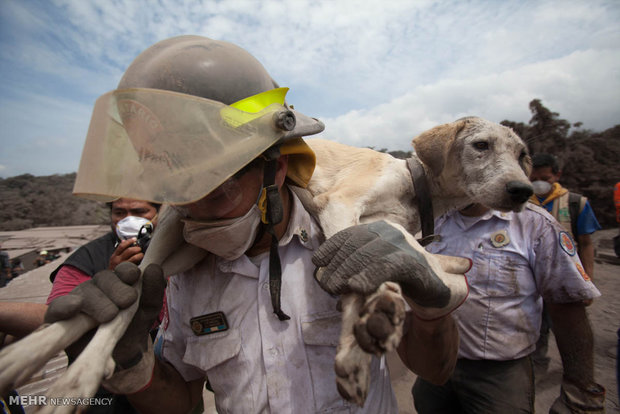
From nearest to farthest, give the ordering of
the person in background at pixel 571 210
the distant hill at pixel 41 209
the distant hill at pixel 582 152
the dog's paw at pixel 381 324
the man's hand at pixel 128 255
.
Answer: the dog's paw at pixel 381 324, the man's hand at pixel 128 255, the person in background at pixel 571 210, the distant hill at pixel 582 152, the distant hill at pixel 41 209

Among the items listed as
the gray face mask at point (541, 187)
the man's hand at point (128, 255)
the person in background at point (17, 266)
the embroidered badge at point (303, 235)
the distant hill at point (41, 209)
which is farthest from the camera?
the distant hill at point (41, 209)

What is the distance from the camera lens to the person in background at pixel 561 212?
3492 millimetres

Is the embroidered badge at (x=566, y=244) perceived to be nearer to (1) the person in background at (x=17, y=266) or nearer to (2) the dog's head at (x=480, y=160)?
(2) the dog's head at (x=480, y=160)

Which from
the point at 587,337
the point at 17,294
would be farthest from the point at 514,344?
the point at 17,294

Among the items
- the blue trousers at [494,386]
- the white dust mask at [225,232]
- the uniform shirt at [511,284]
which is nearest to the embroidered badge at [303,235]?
the white dust mask at [225,232]

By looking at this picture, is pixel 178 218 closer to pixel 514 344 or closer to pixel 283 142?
pixel 283 142

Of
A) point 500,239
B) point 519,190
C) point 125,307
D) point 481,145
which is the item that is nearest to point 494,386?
point 500,239

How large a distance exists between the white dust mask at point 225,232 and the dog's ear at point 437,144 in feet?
4.92

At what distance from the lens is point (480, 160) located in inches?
81.1

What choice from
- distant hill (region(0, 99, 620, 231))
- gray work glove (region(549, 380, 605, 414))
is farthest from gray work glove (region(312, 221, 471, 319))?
distant hill (region(0, 99, 620, 231))

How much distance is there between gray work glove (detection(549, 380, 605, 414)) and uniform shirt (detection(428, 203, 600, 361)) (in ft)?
1.23

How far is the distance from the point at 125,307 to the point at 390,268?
1013 mm

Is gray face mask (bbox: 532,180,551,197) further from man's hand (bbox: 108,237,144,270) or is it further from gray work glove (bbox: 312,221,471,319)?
man's hand (bbox: 108,237,144,270)

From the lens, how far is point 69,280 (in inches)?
86.6
